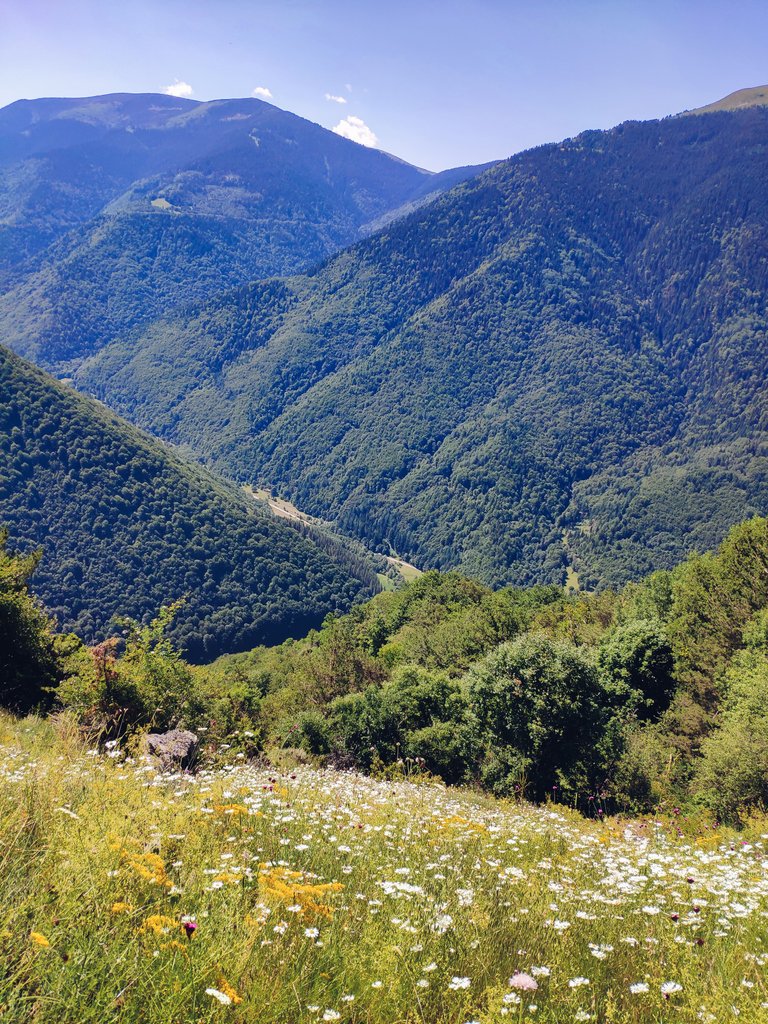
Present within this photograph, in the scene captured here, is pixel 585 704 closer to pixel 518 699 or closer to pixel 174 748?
pixel 518 699

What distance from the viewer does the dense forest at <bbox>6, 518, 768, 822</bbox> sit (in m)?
18.3

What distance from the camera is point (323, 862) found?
5262 millimetres

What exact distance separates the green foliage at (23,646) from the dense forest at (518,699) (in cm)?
5

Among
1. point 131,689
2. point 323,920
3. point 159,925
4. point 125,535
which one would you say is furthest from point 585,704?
point 125,535

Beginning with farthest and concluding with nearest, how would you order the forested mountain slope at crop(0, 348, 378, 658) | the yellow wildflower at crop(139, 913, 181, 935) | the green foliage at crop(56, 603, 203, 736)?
the forested mountain slope at crop(0, 348, 378, 658) < the green foliage at crop(56, 603, 203, 736) < the yellow wildflower at crop(139, 913, 181, 935)

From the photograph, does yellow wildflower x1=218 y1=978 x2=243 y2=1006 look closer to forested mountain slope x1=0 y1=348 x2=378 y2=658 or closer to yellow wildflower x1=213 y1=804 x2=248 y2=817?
yellow wildflower x1=213 y1=804 x2=248 y2=817

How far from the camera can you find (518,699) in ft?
81.8

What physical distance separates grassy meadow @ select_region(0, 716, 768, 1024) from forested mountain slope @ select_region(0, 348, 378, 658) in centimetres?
13879

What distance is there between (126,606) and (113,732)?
138 meters

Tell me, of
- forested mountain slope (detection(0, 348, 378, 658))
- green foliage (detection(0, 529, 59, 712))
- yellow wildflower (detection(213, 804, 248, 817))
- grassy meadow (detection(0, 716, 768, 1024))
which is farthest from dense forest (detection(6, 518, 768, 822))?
forested mountain slope (detection(0, 348, 378, 658))

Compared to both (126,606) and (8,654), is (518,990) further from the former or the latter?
(126,606)

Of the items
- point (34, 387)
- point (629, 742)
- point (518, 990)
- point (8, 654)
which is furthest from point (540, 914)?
point (34, 387)

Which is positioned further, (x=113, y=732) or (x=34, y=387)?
(x=34, y=387)

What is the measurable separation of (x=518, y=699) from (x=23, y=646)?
18.6 meters
